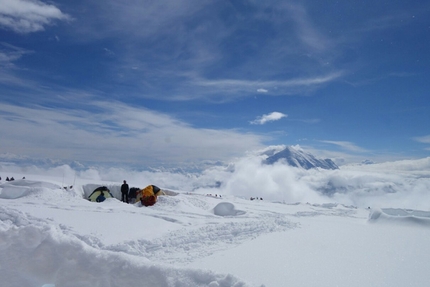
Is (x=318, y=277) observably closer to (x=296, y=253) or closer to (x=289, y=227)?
(x=296, y=253)

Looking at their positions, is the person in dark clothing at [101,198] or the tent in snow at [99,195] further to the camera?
the tent in snow at [99,195]

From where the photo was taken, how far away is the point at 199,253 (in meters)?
6.14

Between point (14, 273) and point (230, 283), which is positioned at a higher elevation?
point (230, 283)

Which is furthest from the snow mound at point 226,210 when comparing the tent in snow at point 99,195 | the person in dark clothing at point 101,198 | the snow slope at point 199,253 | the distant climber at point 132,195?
the tent in snow at point 99,195

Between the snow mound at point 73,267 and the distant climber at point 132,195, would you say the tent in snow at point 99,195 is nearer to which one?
the distant climber at point 132,195

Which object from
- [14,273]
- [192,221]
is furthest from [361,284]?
[192,221]

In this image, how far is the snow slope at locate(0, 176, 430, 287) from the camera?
145 inches

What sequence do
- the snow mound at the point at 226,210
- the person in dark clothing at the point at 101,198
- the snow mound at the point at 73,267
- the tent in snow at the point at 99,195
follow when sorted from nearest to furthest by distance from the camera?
the snow mound at the point at 73,267
the snow mound at the point at 226,210
the person in dark clothing at the point at 101,198
the tent in snow at the point at 99,195

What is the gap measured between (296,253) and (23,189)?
1357 cm

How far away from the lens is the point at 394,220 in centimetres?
1120

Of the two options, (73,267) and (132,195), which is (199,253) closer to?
(73,267)

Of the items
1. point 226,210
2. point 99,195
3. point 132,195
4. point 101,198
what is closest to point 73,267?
point 226,210

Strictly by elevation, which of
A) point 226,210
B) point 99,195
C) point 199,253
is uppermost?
point 226,210

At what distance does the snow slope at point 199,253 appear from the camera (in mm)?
3688
